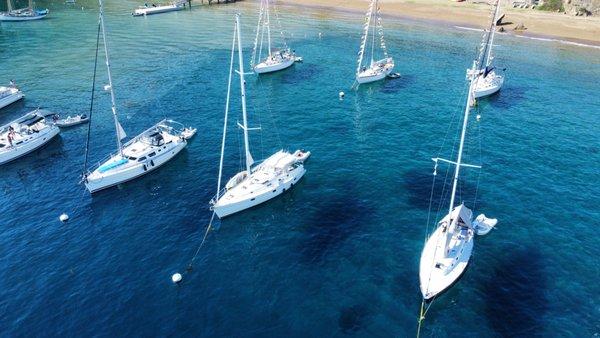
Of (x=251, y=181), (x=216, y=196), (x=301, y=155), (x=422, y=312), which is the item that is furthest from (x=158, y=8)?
(x=422, y=312)

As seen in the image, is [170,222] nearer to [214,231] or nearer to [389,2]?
[214,231]

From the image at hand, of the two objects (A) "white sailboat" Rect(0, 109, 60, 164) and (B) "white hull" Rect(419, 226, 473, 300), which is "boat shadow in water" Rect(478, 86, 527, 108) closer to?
(B) "white hull" Rect(419, 226, 473, 300)

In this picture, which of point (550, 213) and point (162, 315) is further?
point (550, 213)

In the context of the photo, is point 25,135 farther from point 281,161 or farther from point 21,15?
point 21,15

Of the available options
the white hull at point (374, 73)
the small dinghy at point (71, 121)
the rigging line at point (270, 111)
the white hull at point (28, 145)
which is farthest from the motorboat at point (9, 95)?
the white hull at point (374, 73)

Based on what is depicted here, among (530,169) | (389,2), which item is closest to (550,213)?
(530,169)
